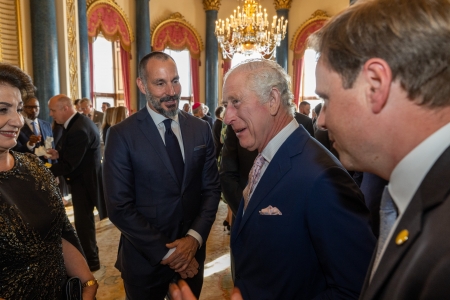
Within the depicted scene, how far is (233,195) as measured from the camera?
269 cm

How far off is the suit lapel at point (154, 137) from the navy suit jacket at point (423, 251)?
156 centimetres

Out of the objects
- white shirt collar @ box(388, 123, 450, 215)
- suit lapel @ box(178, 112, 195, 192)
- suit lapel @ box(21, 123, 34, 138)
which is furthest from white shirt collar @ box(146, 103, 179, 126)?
suit lapel @ box(21, 123, 34, 138)

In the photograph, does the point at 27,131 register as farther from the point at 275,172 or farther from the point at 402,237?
the point at 402,237

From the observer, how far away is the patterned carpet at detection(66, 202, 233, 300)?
322cm

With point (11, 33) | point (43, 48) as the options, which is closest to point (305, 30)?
point (43, 48)

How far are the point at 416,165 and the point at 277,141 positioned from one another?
2.81ft

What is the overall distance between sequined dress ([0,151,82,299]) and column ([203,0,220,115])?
10.3m

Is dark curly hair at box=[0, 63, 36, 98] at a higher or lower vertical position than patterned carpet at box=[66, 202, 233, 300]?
higher

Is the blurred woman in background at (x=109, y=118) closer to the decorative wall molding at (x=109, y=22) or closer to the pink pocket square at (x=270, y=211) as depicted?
the decorative wall molding at (x=109, y=22)

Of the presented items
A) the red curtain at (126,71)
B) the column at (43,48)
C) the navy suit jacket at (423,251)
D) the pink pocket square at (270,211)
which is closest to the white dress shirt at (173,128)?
the pink pocket square at (270,211)

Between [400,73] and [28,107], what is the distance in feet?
14.3

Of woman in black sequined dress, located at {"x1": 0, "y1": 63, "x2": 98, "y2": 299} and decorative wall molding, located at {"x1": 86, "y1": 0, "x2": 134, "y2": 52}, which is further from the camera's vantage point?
decorative wall molding, located at {"x1": 86, "y1": 0, "x2": 134, "y2": 52}

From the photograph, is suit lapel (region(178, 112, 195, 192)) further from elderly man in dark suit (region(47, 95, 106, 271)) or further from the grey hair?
elderly man in dark suit (region(47, 95, 106, 271))

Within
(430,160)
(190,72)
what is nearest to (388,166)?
(430,160)
